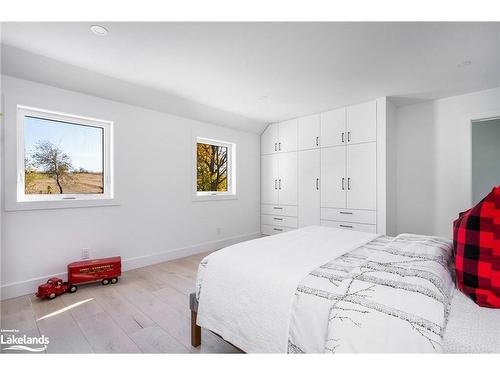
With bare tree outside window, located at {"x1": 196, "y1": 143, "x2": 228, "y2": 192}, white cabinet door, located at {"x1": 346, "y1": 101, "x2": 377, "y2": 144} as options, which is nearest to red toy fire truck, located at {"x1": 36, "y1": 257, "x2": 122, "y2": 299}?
bare tree outside window, located at {"x1": 196, "y1": 143, "x2": 228, "y2": 192}

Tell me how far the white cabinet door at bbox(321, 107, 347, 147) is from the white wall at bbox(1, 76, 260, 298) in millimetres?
1525

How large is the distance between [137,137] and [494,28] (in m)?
3.75

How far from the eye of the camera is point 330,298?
1081 millimetres

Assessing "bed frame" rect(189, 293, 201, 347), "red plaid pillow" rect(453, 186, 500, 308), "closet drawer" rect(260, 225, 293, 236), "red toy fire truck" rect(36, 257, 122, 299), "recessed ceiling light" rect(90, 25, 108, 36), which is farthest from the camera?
"closet drawer" rect(260, 225, 293, 236)

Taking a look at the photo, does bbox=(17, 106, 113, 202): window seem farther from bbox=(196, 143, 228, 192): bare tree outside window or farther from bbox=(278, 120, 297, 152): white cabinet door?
bbox=(278, 120, 297, 152): white cabinet door

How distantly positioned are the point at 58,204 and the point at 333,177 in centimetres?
372

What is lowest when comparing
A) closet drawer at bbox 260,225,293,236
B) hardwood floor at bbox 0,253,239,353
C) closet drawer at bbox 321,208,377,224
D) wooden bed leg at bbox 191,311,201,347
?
hardwood floor at bbox 0,253,239,353

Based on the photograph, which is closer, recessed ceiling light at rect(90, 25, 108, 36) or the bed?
the bed

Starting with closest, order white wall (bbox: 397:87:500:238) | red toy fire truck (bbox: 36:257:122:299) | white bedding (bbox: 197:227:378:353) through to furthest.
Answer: white bedding (bbox: 197:227:378:353) → red toy fire truck (bbox: 36:257:122:299) → white wall (bbox: 397:87:500:238)

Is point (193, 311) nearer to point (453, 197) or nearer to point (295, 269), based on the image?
point (295, 269)

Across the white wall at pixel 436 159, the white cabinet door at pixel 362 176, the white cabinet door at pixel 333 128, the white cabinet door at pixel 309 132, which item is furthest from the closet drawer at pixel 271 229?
the white wall at pixel 436 159

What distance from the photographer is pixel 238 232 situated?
4.75 m

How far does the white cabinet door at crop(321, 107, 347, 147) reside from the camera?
13.0 ft

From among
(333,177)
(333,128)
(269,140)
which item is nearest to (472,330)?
(333,177)
